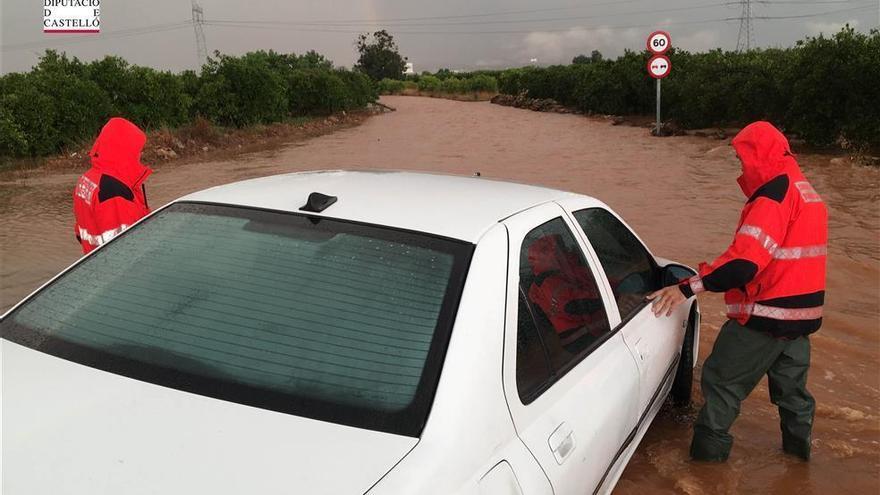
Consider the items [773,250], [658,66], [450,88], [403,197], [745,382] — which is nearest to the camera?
[403,197]

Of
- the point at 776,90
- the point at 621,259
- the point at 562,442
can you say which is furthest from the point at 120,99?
the point at 562,442

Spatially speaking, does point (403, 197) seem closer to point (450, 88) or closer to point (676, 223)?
point (676, 223)

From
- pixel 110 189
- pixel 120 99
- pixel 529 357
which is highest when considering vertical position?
pixel 120 99

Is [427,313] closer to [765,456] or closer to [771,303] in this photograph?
[771,303]

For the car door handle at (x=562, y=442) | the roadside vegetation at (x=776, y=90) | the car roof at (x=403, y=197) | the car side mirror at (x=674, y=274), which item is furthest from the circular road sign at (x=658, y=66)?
the car door handle at (x=562, y=442)

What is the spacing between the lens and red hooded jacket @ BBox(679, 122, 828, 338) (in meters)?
3.10

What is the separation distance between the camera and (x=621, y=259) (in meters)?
3.15

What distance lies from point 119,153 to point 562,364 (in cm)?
277

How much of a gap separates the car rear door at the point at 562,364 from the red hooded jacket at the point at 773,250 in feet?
2.54

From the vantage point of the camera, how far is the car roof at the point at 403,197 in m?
2.15

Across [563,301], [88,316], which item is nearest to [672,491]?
[563,301]

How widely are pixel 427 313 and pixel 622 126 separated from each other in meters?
24.4

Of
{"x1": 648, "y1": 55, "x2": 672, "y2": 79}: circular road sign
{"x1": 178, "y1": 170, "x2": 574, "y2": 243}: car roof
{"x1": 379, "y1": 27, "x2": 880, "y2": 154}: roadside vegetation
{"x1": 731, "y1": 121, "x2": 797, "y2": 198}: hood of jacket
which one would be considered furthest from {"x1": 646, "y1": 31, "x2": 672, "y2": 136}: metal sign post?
{"x1": 178, "y1": 170, "x2": 574, "y2": 243}: car roof

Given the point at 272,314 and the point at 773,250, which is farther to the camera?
the point at 773,250
